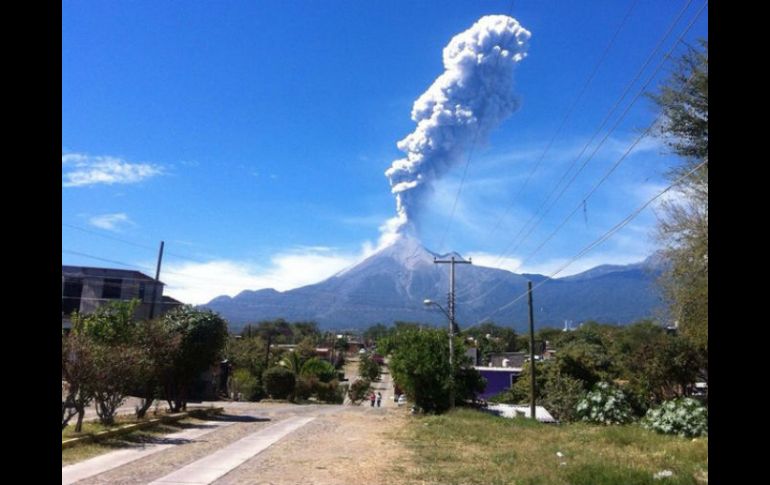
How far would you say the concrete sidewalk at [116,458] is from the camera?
1148cm

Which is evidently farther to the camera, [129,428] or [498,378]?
[498,378]

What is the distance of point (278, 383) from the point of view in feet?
155

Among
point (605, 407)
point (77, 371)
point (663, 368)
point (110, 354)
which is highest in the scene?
point (110, 354)

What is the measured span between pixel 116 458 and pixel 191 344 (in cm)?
1137

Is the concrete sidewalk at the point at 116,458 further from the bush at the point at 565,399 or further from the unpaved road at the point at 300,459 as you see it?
the bush at the point at 565,399

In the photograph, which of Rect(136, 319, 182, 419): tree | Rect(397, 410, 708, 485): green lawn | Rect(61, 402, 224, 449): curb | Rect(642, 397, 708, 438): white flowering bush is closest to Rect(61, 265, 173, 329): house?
Rect(61, 402, 224, 449): curb

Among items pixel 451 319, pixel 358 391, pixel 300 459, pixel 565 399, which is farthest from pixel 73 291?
pixel 300 459

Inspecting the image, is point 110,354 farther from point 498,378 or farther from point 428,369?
point 498,378
